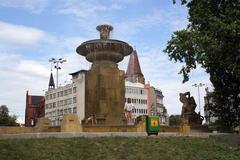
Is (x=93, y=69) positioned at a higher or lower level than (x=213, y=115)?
higher

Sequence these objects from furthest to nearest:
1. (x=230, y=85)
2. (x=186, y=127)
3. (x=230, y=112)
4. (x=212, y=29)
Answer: (x=230, y=112)
(x=230, y=85)
(x=186, y=127)
(x=212, y=29)

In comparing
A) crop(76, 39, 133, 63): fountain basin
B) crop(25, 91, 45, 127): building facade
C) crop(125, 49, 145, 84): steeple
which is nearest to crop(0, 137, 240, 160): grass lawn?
crop(76, 39, 133, 63): fountain basin

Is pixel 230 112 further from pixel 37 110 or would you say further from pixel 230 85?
pixel 37 110

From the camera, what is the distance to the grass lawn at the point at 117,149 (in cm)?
1552

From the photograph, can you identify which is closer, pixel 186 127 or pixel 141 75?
pixel 186 127

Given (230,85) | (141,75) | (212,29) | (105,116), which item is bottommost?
(105,116)

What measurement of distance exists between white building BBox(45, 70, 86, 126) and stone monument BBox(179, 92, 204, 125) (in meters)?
75.9

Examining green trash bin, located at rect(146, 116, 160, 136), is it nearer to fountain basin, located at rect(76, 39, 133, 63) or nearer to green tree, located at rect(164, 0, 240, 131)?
green tree, located at rect(164, 0, 240, 131)

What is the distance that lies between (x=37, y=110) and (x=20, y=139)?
4446 inches

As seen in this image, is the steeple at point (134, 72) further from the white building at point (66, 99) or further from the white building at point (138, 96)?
the white building at point (66, 99)

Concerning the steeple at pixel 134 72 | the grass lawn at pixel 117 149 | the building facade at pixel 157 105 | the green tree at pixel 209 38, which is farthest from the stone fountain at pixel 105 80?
the steeple at pixel 134 72

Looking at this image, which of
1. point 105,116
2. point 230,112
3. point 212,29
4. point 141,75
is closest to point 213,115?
point 230,112

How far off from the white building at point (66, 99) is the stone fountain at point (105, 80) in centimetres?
7576

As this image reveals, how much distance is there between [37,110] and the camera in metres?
128
